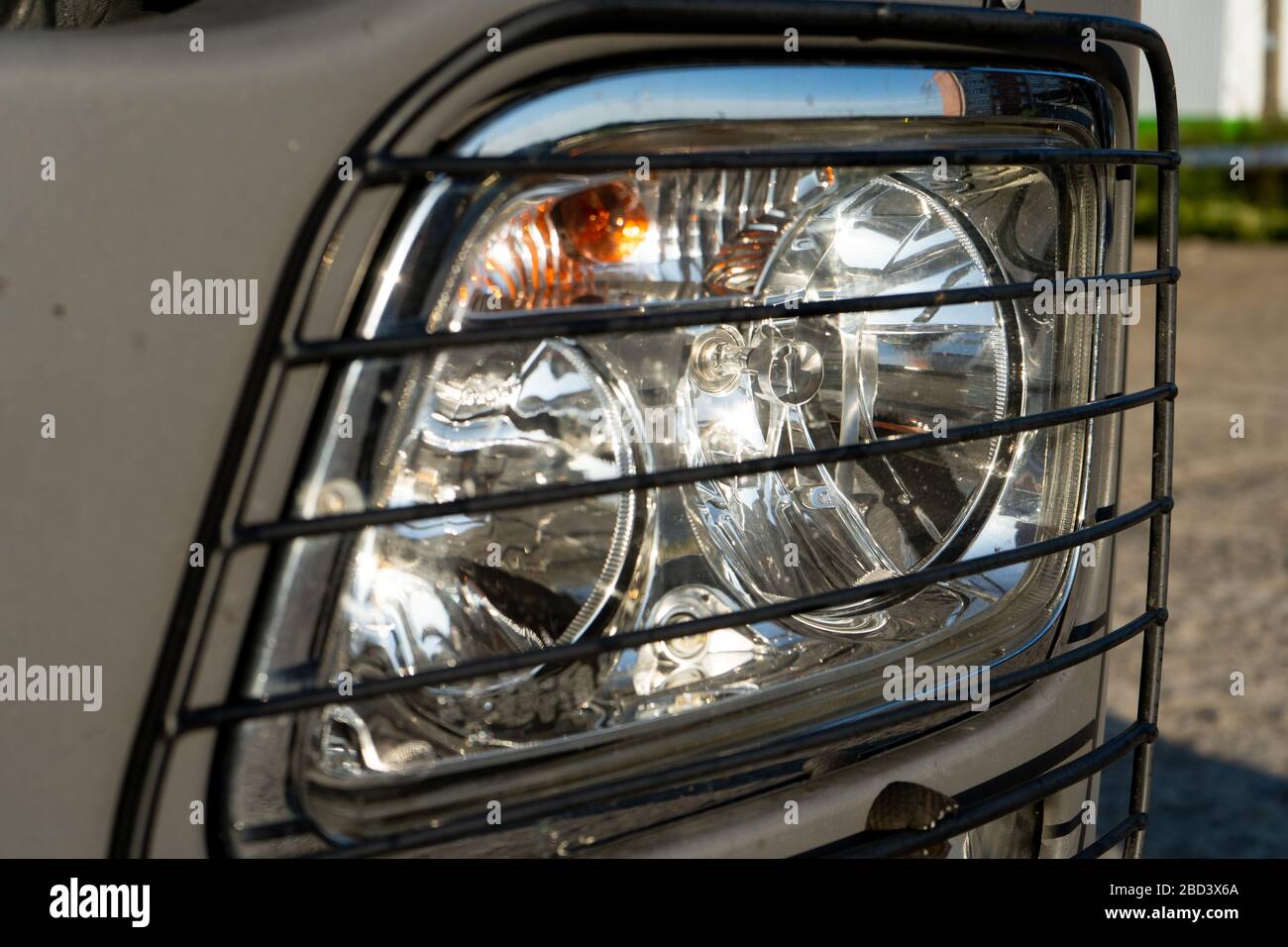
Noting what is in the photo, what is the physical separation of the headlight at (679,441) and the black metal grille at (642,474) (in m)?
0.03

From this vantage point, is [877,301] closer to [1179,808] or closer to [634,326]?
[634,326]

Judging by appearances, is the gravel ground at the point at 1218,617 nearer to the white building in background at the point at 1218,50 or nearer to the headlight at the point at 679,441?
the headlight at the point at 679,441

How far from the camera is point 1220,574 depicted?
15.2ft

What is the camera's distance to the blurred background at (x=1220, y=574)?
3252 millimetres

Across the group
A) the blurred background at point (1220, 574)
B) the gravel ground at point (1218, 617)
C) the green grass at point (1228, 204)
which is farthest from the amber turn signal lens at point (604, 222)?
the green grass at point (1228, 204)

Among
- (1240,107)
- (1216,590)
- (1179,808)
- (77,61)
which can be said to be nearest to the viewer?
(77,61)

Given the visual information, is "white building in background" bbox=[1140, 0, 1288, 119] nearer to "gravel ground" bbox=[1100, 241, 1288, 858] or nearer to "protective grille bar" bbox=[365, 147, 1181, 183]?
"gravel ground" bbox=[1100, 241, 1288, 858]

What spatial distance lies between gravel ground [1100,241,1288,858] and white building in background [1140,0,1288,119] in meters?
10.5

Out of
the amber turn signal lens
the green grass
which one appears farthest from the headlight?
the green grass

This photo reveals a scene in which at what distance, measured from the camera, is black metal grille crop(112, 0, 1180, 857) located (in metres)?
0.90

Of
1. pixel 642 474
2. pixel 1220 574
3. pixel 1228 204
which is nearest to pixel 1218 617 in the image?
pixel 1220 574
